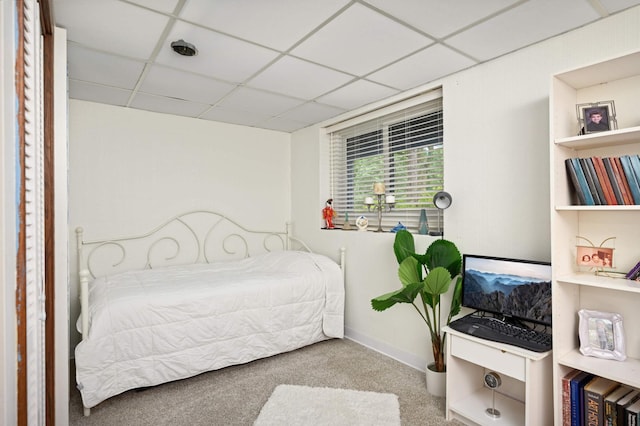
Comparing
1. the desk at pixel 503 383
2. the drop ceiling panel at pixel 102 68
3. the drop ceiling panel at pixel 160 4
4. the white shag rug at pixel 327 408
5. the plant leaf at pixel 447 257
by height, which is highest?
the drop ceiling panel at pixel 160 4

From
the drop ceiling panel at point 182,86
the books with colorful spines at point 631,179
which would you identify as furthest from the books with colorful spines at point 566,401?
the drop ceiling panel at point 182,86

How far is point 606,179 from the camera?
1733mm

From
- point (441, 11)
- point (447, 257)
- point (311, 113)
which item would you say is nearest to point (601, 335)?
point (447, 257)

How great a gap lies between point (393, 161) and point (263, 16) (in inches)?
74.5

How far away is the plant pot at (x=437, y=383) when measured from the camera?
97.7 inches

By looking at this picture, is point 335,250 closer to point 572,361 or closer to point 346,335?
point 346,335

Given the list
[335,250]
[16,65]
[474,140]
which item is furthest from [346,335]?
[16,65]

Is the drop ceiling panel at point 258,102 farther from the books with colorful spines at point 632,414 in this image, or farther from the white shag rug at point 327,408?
the books with colorful spines at point 632,414

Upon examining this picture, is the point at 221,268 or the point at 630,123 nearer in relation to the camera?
the point at 630,123

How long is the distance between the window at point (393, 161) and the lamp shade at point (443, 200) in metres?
0.30

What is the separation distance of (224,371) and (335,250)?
157cm

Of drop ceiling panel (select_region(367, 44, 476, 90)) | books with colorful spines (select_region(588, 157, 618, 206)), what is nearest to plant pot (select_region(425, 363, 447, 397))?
books with colorful spines (select_region(588, 157, 618, 206))

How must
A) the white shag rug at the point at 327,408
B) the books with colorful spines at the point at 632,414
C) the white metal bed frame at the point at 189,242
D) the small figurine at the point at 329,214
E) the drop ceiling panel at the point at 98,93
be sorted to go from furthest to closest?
the small figurine at the point at 329,214 < the white metal bed frame at the point at 189,242 < the drop ceiling panel at the point at 98,93 < the white shag rug at the point at 327,408 < the books with colorful spines at the point at 632,414

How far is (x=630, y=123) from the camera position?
1.85m
